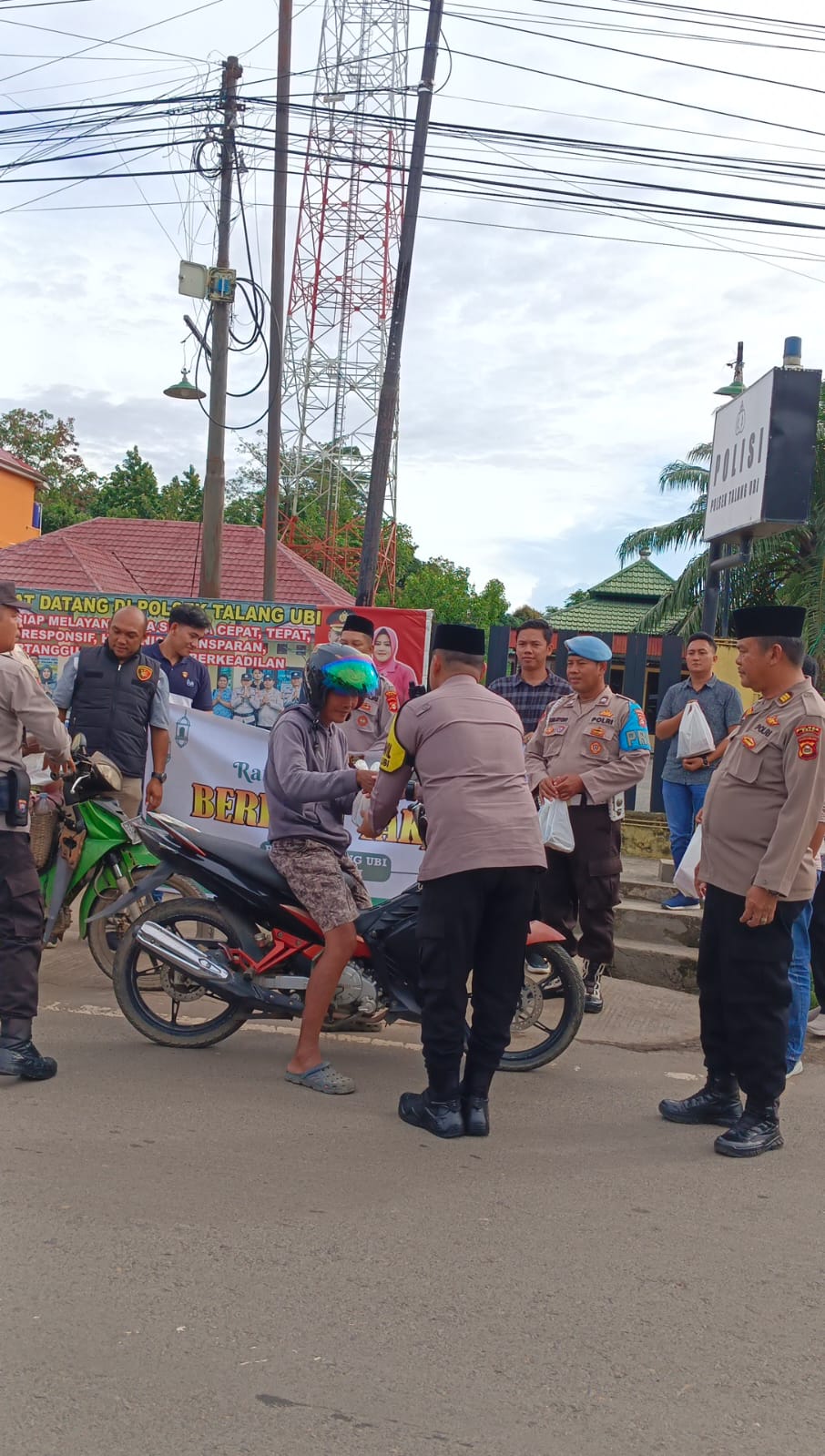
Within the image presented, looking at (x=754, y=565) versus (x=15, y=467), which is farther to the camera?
(x=15, y=467)

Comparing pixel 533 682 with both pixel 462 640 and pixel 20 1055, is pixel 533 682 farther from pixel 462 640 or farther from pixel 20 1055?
pixel 20 1055

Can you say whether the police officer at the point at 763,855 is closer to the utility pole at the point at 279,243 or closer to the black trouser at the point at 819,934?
the black trouser at the point at 819,934

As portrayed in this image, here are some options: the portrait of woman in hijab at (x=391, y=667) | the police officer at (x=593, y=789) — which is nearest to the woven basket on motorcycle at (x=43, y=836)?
the portrait of woman in hijab at (x=391, y=667)

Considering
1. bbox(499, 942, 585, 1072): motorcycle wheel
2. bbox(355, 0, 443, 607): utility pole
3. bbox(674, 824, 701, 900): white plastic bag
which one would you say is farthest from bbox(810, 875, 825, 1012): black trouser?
bbox(355, 0, 443, 607): utility pole

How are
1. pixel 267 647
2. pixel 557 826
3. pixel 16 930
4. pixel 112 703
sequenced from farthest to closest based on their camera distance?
pixel 267 647, pixel 112 703, pixel 557 826, pixel 16 930

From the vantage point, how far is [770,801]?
465 cm

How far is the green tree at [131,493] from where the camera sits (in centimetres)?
4297

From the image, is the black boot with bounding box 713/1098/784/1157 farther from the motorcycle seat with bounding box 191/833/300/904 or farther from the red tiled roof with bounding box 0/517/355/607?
the red tiled roof with bounding box 0/517/355/607

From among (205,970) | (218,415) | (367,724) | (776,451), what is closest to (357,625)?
(367,724)

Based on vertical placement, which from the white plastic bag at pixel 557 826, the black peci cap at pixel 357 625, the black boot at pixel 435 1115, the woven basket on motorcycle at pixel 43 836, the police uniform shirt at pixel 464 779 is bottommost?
the black boot at pixel 435 1115

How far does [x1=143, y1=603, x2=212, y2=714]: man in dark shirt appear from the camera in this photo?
24.9ft

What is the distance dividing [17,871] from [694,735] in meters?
4.46

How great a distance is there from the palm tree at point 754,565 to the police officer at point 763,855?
642 inches

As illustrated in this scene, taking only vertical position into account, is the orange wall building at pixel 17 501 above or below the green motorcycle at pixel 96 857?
above
